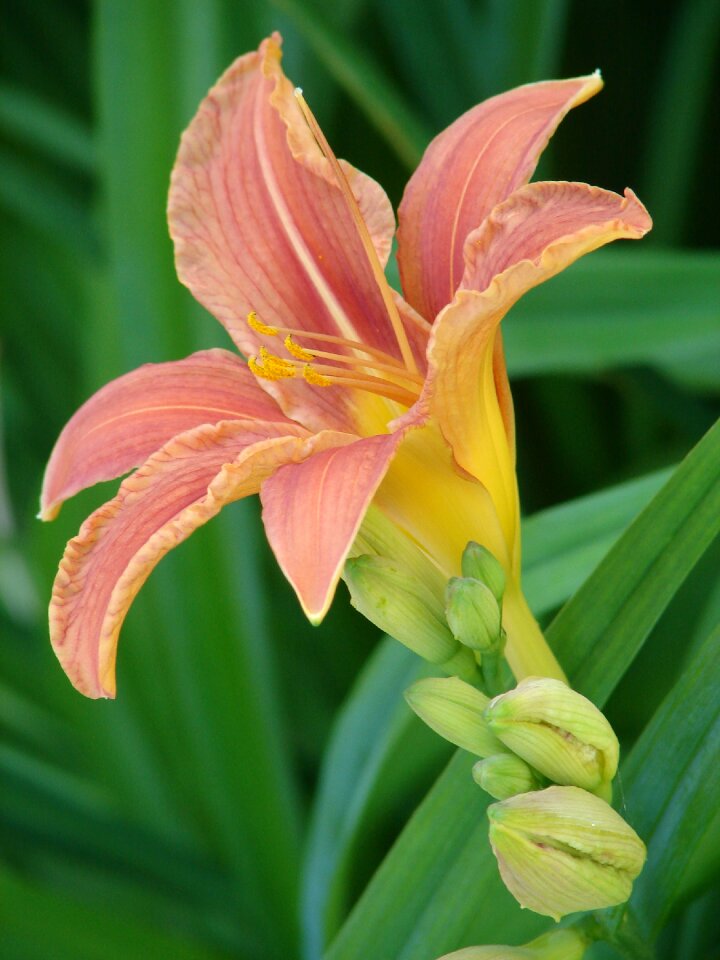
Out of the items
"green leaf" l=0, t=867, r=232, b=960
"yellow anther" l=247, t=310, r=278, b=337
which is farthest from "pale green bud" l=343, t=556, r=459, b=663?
"green leaf" l=0, t=867, r=232, b=960

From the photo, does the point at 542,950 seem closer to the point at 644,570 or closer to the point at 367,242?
the point at 644,570

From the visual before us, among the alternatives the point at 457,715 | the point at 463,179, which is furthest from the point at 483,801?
the point at 463,179

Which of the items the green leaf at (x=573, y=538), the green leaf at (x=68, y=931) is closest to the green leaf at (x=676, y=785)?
the green leaf at (x=573, y=538)

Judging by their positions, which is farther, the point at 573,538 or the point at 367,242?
the point at 573,538

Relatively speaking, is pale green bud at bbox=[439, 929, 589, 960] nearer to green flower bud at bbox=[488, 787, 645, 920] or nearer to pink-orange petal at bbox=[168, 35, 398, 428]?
green flower bud at bbox=[488, 787, 645, 920]

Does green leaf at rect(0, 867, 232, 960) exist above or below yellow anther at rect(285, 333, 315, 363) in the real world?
below

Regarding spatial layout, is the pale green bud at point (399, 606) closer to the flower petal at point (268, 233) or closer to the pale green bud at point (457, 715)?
the pale green bud at point (457, 715)
